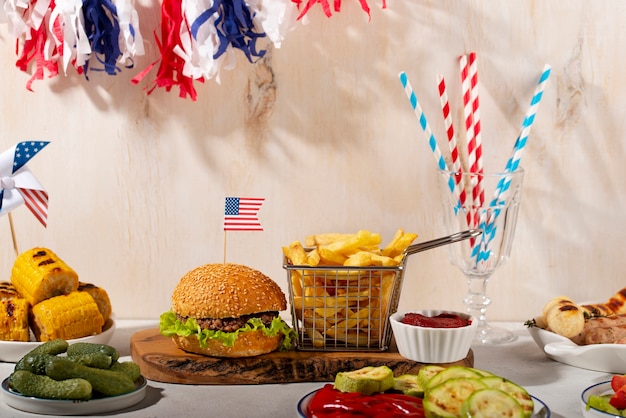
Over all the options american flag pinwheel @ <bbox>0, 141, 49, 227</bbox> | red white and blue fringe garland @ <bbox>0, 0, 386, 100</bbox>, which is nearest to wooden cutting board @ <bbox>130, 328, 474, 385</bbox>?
american flag pinwheel @ <bbox>0, 141, 49, 227</bbox>

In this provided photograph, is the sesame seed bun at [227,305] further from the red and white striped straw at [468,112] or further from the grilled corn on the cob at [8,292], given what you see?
the red and white striped straw at [468,112]

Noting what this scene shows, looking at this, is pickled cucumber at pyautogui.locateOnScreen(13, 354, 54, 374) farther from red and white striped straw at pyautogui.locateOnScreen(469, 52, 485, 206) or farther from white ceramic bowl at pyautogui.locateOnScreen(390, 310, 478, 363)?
red and white striped straw at pyautogui.locateOnScreen(469, 52, 485, 206)

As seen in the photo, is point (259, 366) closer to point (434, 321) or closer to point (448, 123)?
point (434, 321)

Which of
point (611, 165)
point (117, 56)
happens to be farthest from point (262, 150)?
point (611, 165)

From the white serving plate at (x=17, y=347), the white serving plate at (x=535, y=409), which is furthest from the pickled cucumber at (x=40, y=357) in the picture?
the white serving plate at (x=535, y=409)

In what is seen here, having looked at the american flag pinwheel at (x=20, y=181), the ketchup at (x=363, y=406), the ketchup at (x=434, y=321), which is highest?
the american flag pinwheel at (x=20, y=181)

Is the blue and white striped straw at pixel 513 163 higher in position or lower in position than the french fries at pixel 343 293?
higher
